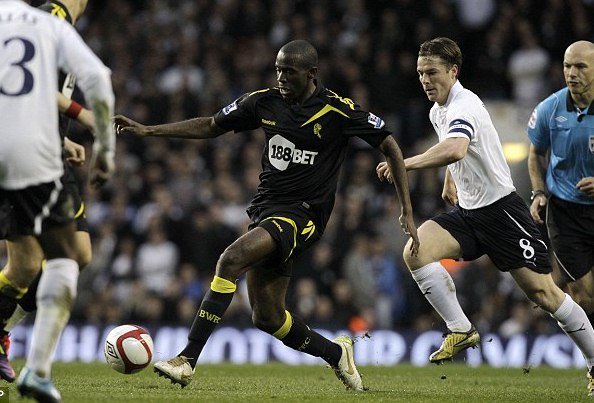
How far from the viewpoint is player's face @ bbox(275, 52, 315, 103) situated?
25.2ft

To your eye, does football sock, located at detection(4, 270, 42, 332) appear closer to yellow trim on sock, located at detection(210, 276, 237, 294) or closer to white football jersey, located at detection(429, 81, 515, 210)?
yellow trim on sock, located at detection(210, 276, 237, 294)

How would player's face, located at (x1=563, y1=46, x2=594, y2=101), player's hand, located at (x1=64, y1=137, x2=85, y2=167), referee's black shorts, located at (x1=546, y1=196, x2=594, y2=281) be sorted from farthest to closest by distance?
referee's black shorts, located at (x1=546, y1=196, x2=594, y2=281), player's face, located at (x1=563, y1=46, x2=594, y2=101), player's hand, located at (x1=64, y1=137, x2=85, y2=167)

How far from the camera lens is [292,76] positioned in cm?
773

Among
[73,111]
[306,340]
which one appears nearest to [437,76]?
[306,340]

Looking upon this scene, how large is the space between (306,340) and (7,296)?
225cm

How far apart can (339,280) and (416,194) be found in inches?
77.2

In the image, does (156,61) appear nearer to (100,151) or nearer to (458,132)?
(458,132)

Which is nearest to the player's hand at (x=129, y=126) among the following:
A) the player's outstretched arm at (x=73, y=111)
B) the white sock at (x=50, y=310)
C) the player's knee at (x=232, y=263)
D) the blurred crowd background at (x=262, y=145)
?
the player's outstretched arm at (x=73, y=111)

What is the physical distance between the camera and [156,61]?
1823 cm

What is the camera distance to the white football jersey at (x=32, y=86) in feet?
18.7

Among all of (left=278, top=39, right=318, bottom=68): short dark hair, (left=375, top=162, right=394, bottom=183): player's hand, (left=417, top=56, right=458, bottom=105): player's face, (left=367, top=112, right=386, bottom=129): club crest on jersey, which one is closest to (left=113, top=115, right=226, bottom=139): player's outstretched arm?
(left=278, top=39, right=318, bottom=68): short dark hair

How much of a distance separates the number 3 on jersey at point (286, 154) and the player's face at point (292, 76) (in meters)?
0.33

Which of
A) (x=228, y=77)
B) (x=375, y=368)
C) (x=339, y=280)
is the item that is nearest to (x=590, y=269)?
(x=375, y=368)

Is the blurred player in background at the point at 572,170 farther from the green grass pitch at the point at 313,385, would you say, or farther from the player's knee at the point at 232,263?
the player's knee at the point at 232,263
